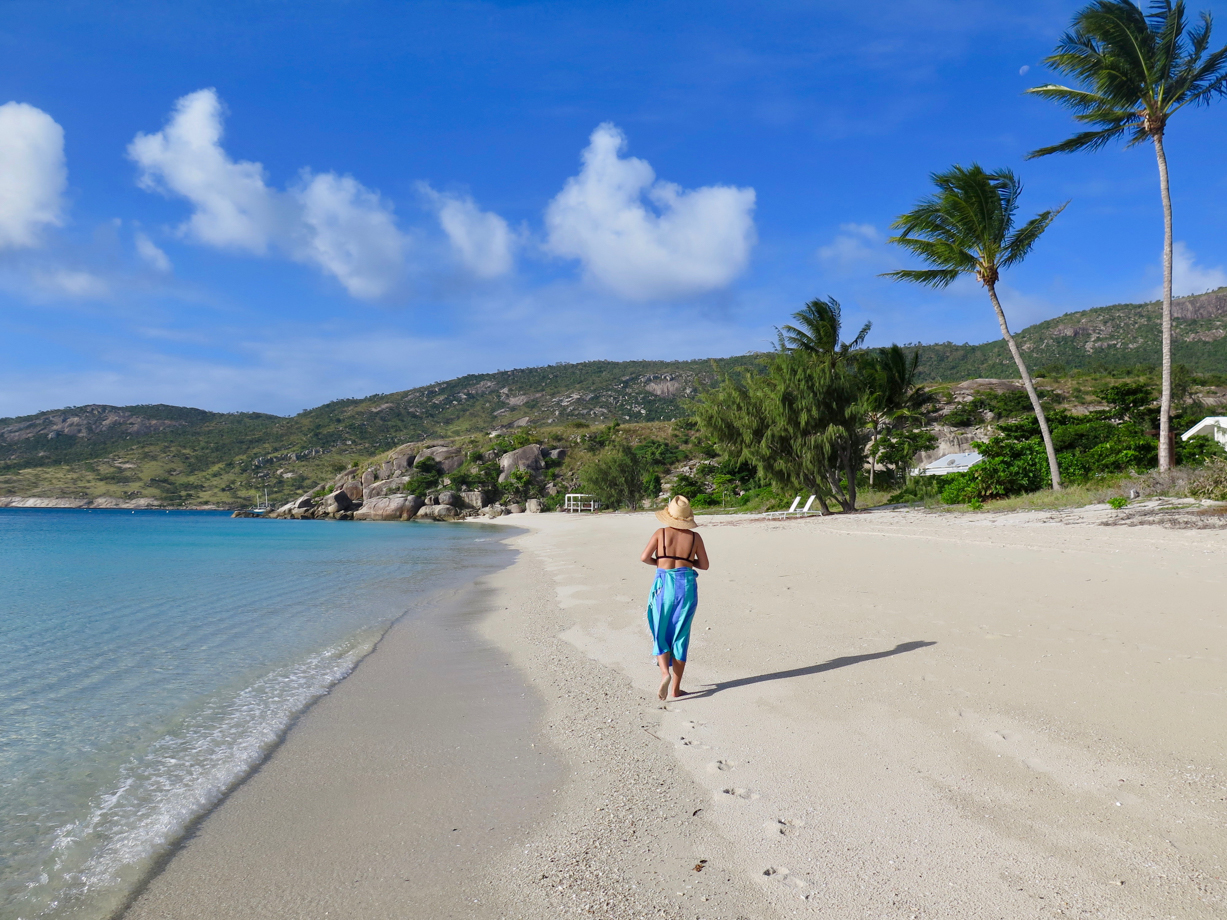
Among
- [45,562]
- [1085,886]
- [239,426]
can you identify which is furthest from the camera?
[239,426]

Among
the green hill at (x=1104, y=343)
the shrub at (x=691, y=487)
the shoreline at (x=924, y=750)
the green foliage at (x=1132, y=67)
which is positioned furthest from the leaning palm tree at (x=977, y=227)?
the green hill at (x=1104, y=343)

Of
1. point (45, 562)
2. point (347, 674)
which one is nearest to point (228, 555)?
point (45, 562)

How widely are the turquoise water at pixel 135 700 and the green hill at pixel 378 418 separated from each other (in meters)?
71.4

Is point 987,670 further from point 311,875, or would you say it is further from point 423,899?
point 311,875

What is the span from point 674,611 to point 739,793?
1.74 m

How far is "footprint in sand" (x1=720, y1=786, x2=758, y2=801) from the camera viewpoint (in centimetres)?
311

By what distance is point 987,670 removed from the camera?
4684mm

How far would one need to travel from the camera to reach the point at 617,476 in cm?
5194

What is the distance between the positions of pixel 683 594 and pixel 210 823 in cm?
319

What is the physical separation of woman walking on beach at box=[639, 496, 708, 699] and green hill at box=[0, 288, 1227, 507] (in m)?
74.3

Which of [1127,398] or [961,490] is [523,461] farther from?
[961,490]

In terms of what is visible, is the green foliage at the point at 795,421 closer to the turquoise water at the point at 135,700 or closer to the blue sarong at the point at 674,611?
the turquoise water at the point at 135,700

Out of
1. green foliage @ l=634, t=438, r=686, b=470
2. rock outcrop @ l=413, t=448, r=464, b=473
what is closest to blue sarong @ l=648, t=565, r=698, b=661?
green foliage @ l=634, t=438, r=686, b=470

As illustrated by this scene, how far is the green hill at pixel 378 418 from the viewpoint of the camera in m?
85.2
